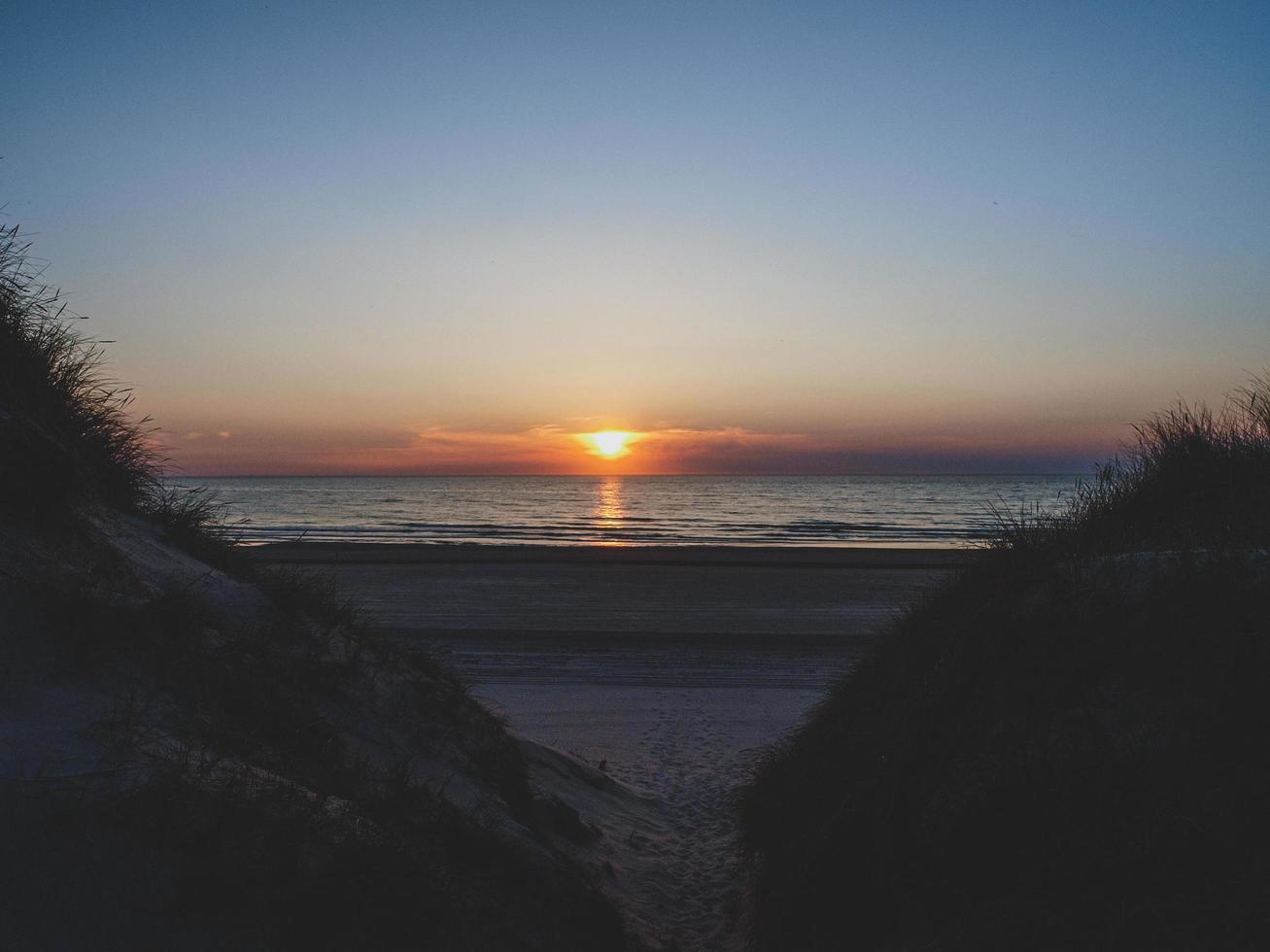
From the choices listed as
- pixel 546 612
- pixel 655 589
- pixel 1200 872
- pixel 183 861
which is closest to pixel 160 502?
pixel 183 861

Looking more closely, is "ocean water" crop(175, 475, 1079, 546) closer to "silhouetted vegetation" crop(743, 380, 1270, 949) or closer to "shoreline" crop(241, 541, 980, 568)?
"shoreline" crop(241, 541, 980, 568)

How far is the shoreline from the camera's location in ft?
90.6

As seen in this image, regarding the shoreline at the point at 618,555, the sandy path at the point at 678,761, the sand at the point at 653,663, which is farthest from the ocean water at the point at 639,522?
the sandy path at the point at 678,761

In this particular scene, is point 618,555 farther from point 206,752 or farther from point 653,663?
point 206,752

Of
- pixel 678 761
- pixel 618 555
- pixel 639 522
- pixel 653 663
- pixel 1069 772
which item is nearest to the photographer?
pixel 1069 772

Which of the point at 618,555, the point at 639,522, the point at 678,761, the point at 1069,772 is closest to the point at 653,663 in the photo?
the point at 678,761

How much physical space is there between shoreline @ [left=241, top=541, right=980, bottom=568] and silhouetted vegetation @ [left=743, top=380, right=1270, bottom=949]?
21.9 metres

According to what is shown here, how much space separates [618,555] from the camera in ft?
99.3

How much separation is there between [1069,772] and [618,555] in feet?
89.6

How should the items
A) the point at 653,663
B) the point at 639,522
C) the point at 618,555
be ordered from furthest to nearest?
the point at 639,522, the point at 618,555, the point at 653,663

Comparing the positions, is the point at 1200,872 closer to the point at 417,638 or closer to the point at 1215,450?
the point at 1215,450

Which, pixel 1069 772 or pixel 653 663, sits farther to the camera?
pixel 653 663

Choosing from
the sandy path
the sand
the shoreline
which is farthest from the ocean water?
the sandy path

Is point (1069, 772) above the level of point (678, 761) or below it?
above
